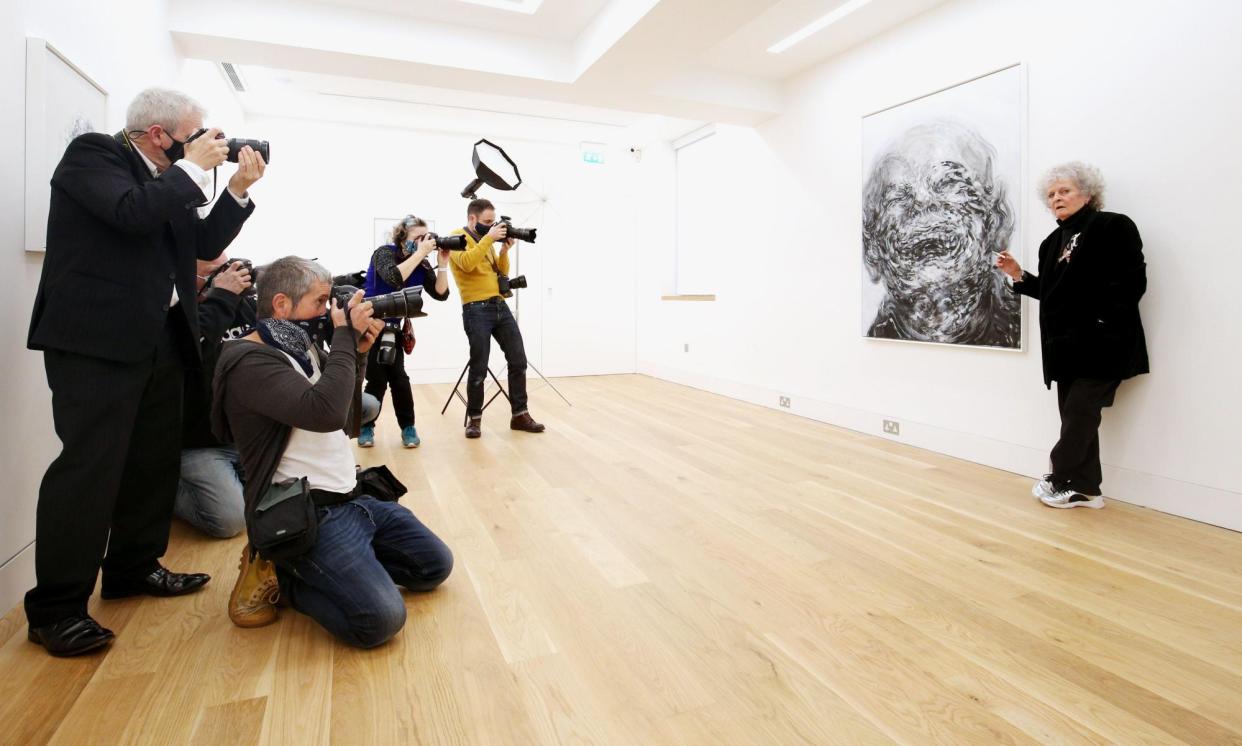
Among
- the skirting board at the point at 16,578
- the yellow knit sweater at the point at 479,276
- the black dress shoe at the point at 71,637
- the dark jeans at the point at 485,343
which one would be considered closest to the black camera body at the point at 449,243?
the yellow knit sweater at the point at 479,276

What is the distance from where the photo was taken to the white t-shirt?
1.76m

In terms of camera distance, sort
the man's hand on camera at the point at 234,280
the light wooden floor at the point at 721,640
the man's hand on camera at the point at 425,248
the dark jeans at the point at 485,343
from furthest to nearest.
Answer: the dark jeans at the point at 485,343 < the man's hand on camera at the point at 425,248 < the man's hand on camera at the point at 234,280 < the light wooden floor at the point at 721,640

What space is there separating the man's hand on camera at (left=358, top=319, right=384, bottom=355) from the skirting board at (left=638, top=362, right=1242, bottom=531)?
10.4 feet

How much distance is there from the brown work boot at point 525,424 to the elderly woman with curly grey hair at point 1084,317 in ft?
9.21

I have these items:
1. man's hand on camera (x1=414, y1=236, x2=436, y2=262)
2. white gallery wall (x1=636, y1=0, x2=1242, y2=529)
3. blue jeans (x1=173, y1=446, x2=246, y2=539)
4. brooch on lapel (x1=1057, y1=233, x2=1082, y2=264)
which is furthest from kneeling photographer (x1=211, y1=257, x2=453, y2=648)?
white gallery wall (x1=636, y1=0, x2=1242, y2=529)

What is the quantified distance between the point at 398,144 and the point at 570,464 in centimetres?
466

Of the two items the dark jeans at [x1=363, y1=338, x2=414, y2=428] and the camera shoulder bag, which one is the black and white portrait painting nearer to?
the dark jeans at [x1=363, y1=338, x2=414, y2=428]

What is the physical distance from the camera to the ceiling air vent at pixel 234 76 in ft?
16.1

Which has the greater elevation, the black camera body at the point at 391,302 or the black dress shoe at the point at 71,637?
the black camera body at the point at 391,302

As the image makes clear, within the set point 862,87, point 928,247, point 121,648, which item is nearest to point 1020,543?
point 928,247

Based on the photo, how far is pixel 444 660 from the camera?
5.37ft

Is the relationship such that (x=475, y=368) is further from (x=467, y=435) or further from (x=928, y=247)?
(x=928, y=247)

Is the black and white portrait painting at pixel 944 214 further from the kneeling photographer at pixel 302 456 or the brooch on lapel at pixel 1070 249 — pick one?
the kneeling photographer at pixel 302 456

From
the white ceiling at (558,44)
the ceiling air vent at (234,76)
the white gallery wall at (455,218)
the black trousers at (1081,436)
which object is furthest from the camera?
the white gallery wall at (455,218)
